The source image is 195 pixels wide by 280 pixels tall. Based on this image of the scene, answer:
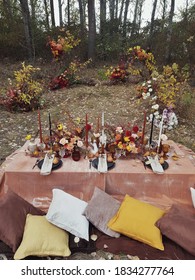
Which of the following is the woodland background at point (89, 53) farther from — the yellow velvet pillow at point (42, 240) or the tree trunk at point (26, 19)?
the yellow velvet pillow at point (42, 240)

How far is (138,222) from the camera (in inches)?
74.7

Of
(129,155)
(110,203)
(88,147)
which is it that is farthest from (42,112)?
(110,203)

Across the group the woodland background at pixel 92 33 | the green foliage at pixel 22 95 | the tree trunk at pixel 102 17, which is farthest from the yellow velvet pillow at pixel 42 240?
the tree trunk at pixel 102 17

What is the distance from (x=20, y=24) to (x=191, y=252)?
30.7ft

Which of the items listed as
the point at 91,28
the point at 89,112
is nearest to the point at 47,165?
the point at 89,112

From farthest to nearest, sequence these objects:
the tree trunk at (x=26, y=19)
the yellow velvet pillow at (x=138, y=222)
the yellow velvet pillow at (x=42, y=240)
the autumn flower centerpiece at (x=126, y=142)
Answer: the tree trunk at (x=26, y=19) → the autumn flower centerpiece at (x=126, y=142) → the yellow velvet pillow at (x=138, y=222) → the yellow velvet pillow at (x=42, y=240)

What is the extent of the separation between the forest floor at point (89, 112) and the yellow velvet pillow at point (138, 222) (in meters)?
1.91

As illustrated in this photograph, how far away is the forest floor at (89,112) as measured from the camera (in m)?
3.91

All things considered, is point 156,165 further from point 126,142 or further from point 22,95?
point 22,95

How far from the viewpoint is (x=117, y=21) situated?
9.83 metres

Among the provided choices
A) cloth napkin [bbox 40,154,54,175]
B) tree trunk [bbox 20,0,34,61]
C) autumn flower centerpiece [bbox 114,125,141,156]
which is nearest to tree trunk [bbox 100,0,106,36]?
tree trunk [bbox 20,0,34,61]

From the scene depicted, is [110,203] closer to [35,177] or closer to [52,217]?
[52,217]

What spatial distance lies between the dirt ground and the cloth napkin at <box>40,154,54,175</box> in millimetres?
1139

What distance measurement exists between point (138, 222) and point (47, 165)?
1.04 meters
